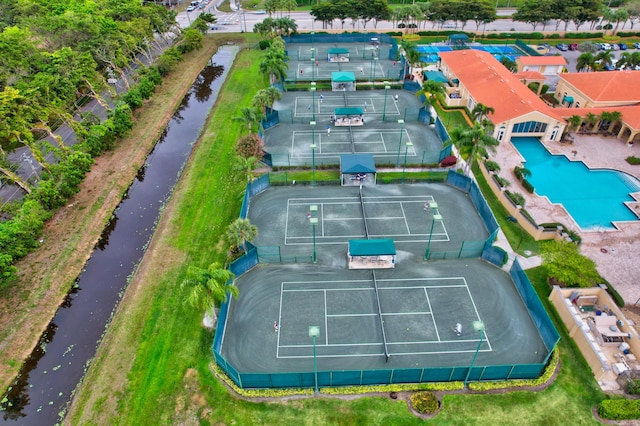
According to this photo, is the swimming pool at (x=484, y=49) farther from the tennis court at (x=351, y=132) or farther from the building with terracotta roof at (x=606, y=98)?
the building with terracotta roof at (x=606, y=98)

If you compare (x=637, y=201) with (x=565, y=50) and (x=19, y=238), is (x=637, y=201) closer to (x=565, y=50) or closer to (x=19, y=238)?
(x=565, y=50)

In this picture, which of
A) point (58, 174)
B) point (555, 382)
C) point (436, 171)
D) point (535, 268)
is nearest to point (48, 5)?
point (58, 174)

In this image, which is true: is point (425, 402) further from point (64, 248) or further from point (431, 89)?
point (431, 89)

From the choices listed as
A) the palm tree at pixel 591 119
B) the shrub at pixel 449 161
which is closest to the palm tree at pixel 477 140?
the shrub at pixel 449 161

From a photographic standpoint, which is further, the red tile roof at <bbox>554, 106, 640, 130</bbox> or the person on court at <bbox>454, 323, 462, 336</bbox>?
the red tile roof at <bbox>554, 106, 640, 130</bbox>

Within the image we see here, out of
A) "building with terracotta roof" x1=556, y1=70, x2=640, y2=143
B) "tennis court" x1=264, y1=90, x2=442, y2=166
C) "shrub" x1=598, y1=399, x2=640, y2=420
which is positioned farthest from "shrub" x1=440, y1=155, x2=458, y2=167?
"shrub" x1=598, y1=399, x2=640, y2=420

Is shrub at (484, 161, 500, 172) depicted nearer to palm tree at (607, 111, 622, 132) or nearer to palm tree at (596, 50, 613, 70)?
palm tree at (607, 111, 622, 132)
